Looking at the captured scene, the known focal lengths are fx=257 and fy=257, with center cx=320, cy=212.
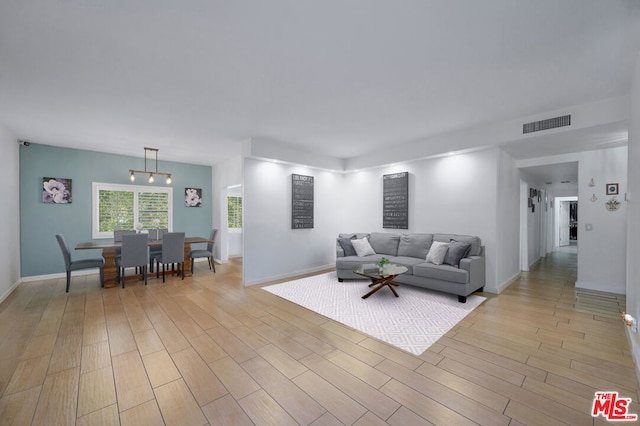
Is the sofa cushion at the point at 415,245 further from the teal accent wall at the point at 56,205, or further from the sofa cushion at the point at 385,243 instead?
the teal accent wall at the point at 56,205

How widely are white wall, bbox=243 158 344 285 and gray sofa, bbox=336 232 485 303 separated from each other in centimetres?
76

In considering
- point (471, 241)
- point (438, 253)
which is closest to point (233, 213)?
point (438, 253)

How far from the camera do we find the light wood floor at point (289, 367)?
1701mm

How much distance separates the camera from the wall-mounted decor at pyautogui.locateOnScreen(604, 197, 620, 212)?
4199 mm

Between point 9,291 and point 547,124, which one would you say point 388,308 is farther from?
point 9,291

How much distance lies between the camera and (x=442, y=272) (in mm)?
3877

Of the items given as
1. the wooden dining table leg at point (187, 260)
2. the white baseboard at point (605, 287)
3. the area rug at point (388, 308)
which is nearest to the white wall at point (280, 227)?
the area rug at point (388, 308)

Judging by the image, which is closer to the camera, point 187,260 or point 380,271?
point 380,271

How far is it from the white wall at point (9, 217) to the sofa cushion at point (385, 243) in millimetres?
6189

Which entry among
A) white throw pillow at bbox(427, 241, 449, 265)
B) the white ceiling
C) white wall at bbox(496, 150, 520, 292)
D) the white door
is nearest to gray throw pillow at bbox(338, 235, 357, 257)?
white throw pillow at bbox(427, 241, 449, 265)

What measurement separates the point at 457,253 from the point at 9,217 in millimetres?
7304

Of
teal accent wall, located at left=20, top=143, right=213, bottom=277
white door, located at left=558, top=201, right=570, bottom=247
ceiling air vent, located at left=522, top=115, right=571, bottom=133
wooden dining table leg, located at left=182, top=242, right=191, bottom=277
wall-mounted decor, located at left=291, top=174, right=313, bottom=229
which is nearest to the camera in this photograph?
ceiling air vent, located at left=522, top=115, right=571, bottom=133

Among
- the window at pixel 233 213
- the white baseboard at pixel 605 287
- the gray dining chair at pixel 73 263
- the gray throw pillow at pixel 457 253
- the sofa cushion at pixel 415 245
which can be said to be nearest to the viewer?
the gray throw pillow at pixel 457 253

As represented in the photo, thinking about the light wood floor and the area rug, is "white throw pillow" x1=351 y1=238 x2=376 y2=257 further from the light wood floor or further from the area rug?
the light wood floor
